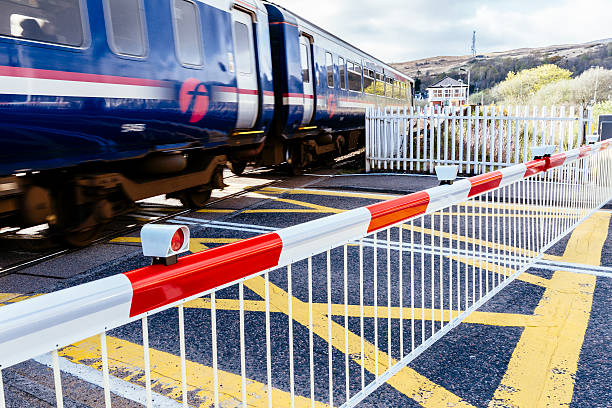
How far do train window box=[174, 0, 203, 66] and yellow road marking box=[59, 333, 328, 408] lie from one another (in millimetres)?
4420

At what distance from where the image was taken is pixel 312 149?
1380cm

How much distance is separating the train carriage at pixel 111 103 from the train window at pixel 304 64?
287 centimetres

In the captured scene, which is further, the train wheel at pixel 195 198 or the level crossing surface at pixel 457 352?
the train wheel at pixel 195 198

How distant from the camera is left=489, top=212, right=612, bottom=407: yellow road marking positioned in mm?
2900

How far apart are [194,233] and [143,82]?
1.94 meters

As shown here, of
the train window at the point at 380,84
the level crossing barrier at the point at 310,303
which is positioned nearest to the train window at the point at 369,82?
the train window at the point at 380,84

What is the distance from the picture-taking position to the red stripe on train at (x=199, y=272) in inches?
58.5

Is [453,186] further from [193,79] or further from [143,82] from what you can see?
[193,79]

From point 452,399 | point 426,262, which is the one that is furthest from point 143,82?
point 452,399

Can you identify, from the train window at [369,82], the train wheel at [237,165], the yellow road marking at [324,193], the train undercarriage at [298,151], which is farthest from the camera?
the train window at [369,82]

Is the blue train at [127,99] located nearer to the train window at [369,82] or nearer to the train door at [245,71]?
the train door at [245,71]

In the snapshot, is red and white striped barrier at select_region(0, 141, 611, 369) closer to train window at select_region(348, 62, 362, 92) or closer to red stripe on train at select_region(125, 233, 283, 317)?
red stripe on train at select_region(125, 233, 283, 317)

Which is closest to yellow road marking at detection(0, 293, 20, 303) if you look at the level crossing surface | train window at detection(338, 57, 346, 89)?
the level crossing surface

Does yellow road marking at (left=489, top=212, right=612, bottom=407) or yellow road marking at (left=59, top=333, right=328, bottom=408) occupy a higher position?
yellow road marking at (left=59, top=333, right=328, bottom=408)
